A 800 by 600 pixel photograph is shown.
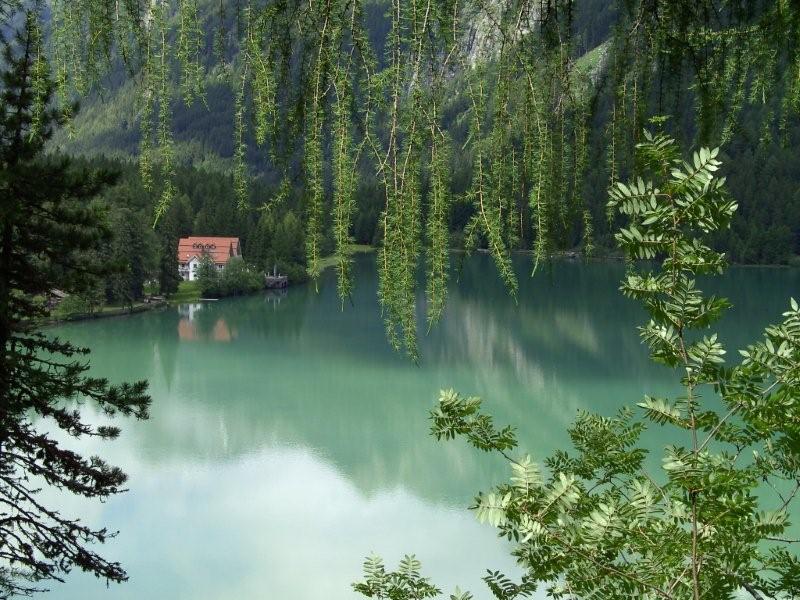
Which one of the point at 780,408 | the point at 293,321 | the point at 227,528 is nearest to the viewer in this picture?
the point at 780,408

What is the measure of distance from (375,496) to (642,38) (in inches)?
535

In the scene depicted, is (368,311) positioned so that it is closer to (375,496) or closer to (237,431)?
(237,431)

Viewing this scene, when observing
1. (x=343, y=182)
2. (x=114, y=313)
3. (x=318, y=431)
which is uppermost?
(x=343, y=182)

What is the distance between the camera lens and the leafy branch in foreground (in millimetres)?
1210

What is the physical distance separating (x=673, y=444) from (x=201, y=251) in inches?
1599

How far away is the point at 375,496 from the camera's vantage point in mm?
14414

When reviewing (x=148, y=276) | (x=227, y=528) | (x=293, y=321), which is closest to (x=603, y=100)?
(x=227, y=528)

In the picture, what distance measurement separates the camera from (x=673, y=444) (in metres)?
1.24

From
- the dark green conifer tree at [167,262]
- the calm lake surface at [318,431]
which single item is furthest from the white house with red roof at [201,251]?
the calm lake surface at [318,431]

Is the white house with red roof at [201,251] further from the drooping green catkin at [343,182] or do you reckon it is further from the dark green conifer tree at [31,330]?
the drooping green catkin at [343,182]

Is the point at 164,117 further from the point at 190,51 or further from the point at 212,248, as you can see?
the point at 212,248

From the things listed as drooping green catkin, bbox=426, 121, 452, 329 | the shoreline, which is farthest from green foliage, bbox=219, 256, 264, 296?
drooping green catkin, bbox=426, 121, 452, 329

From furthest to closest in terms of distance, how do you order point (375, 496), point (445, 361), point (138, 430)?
point (445, 361) < point (138, 430) < point (375, 496)

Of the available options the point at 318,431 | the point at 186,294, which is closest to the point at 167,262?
the point at 186,294
